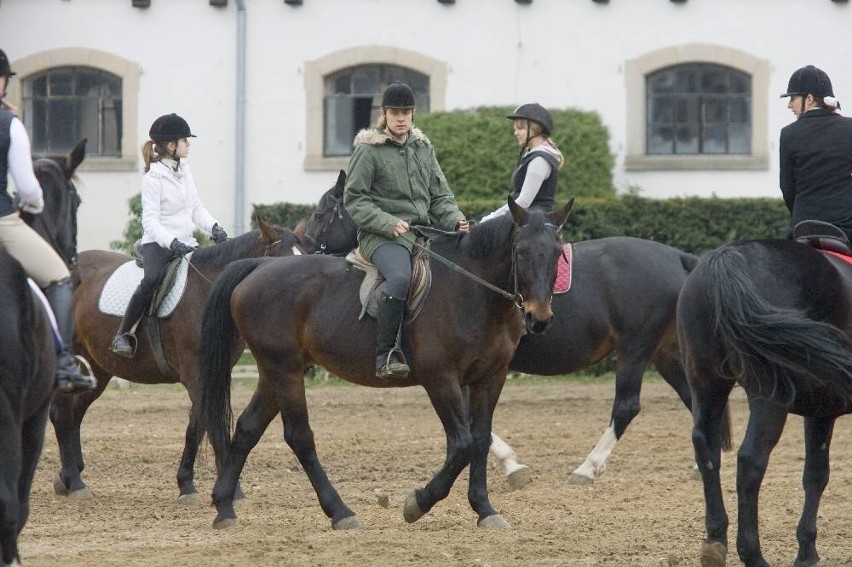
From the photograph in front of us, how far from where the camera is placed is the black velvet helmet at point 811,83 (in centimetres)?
829

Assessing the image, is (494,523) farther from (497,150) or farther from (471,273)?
(497,150)

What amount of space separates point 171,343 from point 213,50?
12.0m

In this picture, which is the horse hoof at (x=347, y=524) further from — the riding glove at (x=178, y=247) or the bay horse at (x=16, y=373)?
the riding glove at (x=178, y=247)

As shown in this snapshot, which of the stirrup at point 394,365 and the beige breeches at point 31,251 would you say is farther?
the stirrup at point 394,365

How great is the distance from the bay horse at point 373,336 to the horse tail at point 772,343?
1.38 meters

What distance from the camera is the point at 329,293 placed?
9.38 metres

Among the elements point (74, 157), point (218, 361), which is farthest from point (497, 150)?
point (74, 157)

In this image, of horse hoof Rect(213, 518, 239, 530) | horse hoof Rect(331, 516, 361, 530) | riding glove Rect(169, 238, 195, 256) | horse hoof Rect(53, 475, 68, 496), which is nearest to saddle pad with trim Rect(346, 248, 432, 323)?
horse hoof Rect(331, 516, 361, 530)

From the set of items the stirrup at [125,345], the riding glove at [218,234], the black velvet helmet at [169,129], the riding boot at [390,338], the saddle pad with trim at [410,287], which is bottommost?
the stirrup at [125,345]

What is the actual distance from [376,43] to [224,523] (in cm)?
1384

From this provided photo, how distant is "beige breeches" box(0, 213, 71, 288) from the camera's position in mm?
7160

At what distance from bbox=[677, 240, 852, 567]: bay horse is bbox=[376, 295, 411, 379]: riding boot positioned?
6.18 feet

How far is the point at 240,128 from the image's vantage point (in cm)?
2228

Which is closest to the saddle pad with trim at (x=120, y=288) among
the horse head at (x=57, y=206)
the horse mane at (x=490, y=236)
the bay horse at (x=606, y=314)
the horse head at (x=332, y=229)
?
the horse head at (x=332, y=229)
